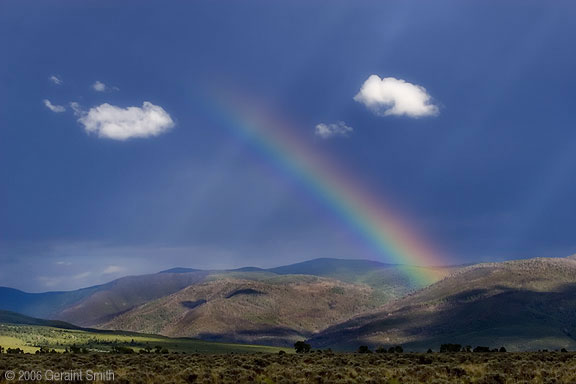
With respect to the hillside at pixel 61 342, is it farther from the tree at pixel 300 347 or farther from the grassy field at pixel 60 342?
the tree at pixel 300 347

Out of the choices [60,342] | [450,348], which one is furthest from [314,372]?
[60,342]

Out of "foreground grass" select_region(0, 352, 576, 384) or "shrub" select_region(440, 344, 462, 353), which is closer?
"foreground grass" select_region(0, 352, 576, 384)

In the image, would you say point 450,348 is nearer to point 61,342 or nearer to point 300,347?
point 300,347

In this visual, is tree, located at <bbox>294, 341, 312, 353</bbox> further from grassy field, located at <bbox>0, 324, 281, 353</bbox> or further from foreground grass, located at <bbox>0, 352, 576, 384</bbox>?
grassy field, located at <bbox>0, 324, 281, 353</bbox>

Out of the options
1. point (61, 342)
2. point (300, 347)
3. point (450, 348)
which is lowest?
point (61, 342)

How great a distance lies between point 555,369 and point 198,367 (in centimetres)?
2647

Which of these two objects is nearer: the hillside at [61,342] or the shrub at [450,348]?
the shrub at [450,348]

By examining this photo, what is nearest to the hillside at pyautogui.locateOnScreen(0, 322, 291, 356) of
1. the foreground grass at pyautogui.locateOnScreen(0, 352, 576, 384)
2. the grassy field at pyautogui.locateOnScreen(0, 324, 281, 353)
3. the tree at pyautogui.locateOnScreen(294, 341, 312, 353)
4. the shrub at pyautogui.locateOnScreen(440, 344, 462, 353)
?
the grassy field at pyautogui.locateOnScreen(0, 324, 281, 353)

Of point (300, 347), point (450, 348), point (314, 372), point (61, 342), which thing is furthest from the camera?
point (61, 342)

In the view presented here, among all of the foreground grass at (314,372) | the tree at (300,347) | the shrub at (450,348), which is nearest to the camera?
the foreground grass at (314,372)

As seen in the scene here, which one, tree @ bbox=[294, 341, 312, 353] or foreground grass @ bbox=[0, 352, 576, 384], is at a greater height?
foreground grass @ bbox=[0, 352, 576, 384]

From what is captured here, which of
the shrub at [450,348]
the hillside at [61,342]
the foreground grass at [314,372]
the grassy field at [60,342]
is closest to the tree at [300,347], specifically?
the shrub at [450,348]

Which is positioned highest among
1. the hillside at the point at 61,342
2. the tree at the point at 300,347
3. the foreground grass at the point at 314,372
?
the foreground grass at the point at 314,372

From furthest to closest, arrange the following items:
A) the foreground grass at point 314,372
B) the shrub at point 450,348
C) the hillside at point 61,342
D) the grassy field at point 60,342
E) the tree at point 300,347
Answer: the grassy field at point 60,342 < the hillside at point 61,342 < the tree at point 300,347 < the shrub at point 450,348 < the foreground grass at point 314,372
